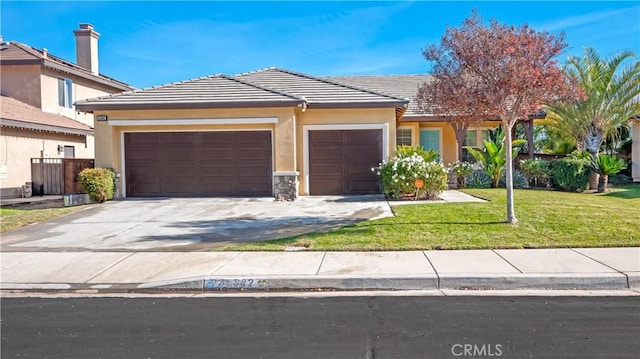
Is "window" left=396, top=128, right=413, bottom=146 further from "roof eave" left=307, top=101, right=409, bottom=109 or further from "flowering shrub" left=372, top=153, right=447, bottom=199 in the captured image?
"flowering shrub" left=372, top=153, right=447, bottom=199

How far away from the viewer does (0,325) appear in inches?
212

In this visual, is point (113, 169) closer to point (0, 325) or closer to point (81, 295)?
point (81, 295)

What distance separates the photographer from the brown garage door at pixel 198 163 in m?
16.4

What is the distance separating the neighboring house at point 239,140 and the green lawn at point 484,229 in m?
4.76

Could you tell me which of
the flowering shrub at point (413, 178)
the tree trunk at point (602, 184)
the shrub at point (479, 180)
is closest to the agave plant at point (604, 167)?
the tree trunk at point (602, 184)

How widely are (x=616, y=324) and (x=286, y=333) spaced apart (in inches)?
136

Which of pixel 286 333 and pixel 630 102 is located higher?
pixel 630 102

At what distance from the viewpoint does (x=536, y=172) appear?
17938 mm

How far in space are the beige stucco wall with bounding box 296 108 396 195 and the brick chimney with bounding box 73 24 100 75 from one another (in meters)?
16.0

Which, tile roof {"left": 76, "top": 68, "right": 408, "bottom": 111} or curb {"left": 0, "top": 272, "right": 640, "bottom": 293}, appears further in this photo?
tile roof {"left": 76, "top": 68, "right": 408, "bottom": 111}

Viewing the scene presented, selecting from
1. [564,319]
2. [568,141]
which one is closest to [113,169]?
[564,319]

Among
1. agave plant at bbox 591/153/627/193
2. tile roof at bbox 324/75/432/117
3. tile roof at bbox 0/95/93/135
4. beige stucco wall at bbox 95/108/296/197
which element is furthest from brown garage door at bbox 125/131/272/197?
agave plant at bbox 591/153/627/193

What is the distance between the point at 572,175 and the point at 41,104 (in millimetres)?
22353

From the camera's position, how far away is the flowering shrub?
14086mm
